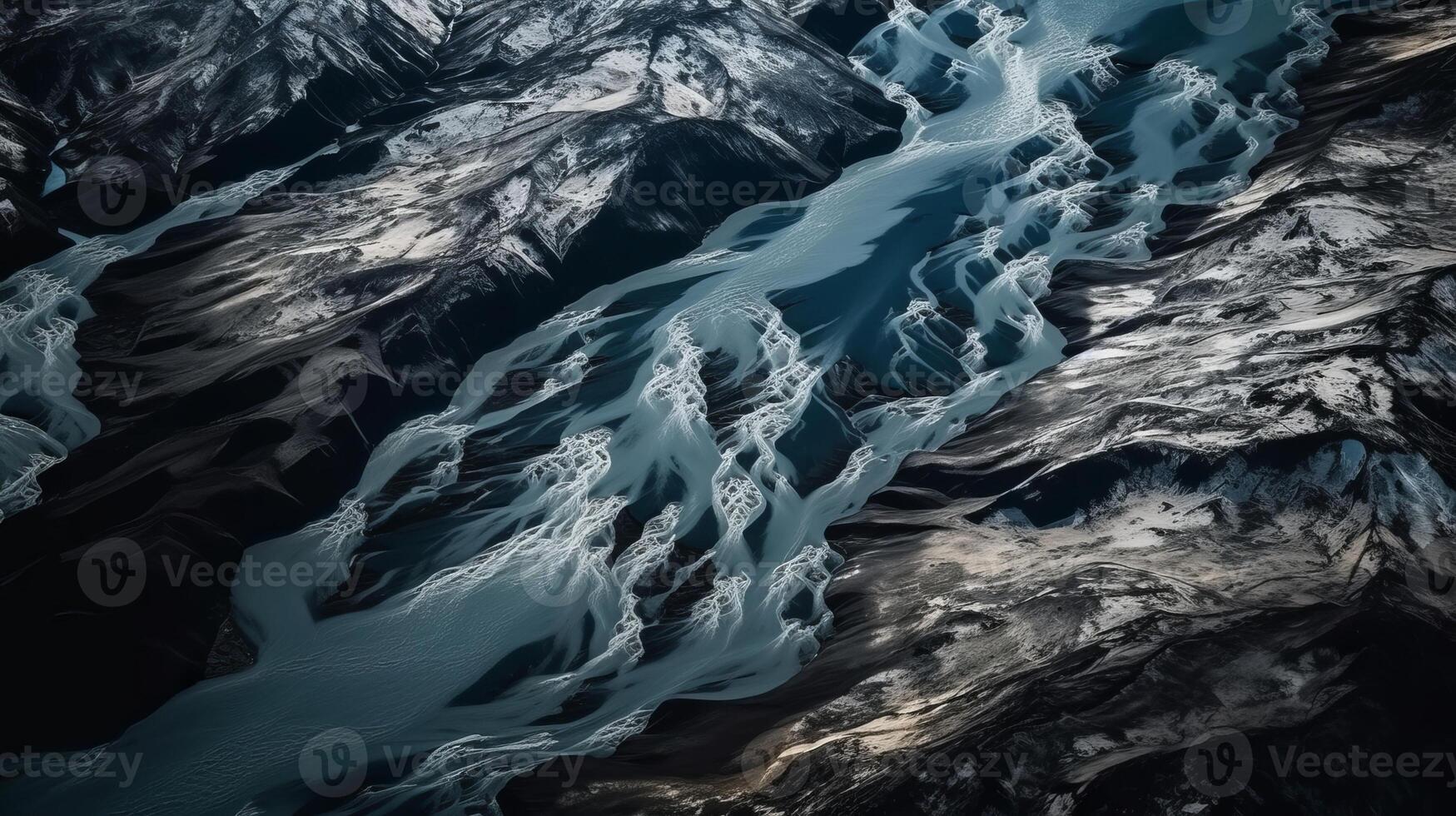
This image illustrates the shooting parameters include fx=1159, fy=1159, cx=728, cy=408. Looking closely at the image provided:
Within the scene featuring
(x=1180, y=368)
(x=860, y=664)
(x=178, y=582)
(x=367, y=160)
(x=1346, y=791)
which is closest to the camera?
(x=1346, y=791)

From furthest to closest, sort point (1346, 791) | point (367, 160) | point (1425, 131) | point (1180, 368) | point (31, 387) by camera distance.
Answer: point (367, 160), point (1425, 131), point (31, 387), point (1180, 368), point (1346, 791)

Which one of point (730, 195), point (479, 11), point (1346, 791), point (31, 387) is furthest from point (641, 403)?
point (479, 11)

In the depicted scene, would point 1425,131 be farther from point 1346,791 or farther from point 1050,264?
point 1346,791

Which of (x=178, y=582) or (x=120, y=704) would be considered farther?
(x=178, y=582)

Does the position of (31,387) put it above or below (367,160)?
below

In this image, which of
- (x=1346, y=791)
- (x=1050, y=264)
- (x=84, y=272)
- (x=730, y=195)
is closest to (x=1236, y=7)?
(x=1050, y=264)

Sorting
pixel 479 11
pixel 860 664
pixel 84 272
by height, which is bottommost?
pixel 860 664
